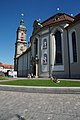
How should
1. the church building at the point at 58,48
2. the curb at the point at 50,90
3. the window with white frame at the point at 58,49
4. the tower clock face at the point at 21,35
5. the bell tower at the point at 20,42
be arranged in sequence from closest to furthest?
the curb at the point at 50,90 < the church building at the point at 58,48 < the window with white frame at the point at 58,49 < the bell tower at the point at 20,42 < the tower clock face at the point at 21,35

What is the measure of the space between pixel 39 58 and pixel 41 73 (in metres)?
3.91

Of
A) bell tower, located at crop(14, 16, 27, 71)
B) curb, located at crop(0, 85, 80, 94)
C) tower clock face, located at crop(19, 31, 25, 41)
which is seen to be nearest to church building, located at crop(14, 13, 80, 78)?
curb, located at crop(0, 85, 80, 94)

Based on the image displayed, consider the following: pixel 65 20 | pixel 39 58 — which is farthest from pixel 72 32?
pixel 39 58

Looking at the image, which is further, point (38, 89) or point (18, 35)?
point (18, 35)

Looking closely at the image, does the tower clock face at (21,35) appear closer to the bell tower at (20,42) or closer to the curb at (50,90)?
the bell tower at (20,42)

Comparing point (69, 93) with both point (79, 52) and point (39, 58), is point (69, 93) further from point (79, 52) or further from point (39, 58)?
point (39, 58)

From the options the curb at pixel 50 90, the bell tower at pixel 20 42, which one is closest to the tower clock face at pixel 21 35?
the bell tower at pixel 20 42

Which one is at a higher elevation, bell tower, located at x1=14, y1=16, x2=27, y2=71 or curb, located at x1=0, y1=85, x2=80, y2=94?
bell tower, located at x1=14, y1=16, x2=27, y2=71

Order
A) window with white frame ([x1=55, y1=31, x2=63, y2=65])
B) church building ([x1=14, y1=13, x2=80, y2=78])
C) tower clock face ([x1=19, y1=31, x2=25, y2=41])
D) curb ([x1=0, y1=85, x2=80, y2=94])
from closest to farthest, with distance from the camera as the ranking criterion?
curb ([x1=0, y1=85, x2=80, y2=94]) → church building ([x1=14, y1=13, x2=80, y2=78]) → window with white frame ([x1=55, y1=31, x2=63, y2=65]) → tower clock face ([x1=19, y1=31, x2=25, y2=41])

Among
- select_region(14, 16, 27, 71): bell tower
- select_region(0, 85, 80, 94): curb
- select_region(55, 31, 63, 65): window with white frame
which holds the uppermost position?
select_region(14, 16, 27, 71): bell tower

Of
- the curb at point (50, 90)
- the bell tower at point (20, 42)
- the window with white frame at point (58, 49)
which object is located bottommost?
the curb at point (50, 90)

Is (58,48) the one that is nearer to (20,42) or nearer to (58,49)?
(58,49)

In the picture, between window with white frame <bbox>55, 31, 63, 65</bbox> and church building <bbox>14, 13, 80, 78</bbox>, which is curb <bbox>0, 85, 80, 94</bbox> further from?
window with white frame <bbox>55, 31, 63, 65</bbox>

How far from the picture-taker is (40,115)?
5.30 meters
